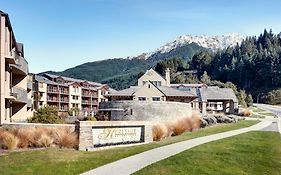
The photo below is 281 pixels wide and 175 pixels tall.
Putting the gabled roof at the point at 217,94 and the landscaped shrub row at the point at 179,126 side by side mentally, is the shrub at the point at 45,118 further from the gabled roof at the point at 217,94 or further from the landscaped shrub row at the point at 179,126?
the gabled roof at the point at 217,94

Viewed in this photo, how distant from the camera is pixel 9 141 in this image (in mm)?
22062

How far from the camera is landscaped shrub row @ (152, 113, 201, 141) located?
3032 cm

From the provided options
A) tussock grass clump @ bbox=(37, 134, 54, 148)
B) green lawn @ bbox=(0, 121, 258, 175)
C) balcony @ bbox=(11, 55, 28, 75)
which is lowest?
green lawn @ bbox=(0, 121, 258, 175)

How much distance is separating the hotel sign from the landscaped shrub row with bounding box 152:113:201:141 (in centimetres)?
202

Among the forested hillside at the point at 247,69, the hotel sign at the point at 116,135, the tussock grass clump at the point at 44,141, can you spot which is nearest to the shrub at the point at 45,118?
the hotel sign at the point at 116,135

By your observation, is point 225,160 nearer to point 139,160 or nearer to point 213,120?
point 139,160

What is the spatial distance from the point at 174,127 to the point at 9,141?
52.3 ft

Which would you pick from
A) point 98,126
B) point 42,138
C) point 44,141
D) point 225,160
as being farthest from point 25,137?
point 225,160

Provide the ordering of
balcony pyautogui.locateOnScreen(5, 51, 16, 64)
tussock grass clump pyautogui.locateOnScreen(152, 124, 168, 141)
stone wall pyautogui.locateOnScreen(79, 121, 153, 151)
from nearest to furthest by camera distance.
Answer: stone wall pyautogui.locateOnScreen(79, 121, 153, 151)
tussock grass clump pyautogui.locateOnScreen(152, 124, 168, 141)
balcony pyautogui.locateOnScreen(5, 51, 16, 64)

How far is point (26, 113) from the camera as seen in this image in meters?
46.4

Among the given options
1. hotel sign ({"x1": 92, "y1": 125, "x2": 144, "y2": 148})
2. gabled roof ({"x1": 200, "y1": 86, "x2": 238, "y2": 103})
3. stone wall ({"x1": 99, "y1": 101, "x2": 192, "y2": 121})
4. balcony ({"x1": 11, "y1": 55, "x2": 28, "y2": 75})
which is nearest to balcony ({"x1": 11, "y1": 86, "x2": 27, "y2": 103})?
balcony ({"x1": 11, "y1": 55, "x2": 28, "y2": 75})

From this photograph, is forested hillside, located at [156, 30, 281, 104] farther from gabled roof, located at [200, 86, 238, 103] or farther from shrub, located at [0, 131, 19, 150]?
shrub, located at [0, 131, 19, 150]

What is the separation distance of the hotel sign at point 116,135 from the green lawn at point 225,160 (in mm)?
5488

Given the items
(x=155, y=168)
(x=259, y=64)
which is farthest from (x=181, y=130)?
(x=259, y=64)
